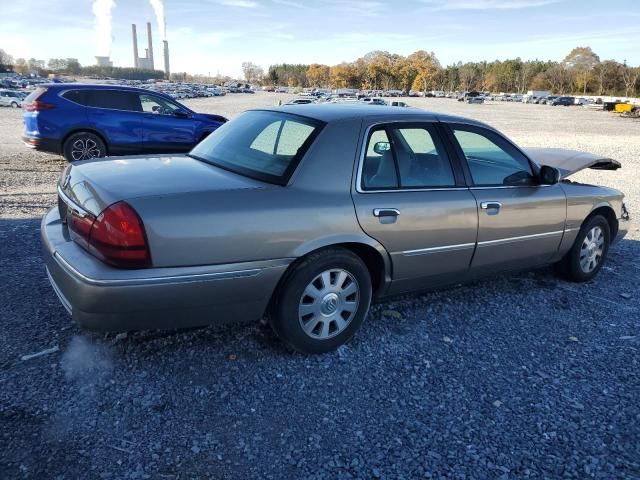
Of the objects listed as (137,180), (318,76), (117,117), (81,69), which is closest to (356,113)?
(137,180)

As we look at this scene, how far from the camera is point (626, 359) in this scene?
3578 millimetres

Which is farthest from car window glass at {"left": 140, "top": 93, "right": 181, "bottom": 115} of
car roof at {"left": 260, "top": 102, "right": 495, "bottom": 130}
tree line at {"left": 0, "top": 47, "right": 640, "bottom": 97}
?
tree line at {"left": 0, "top": 47, "right": 640, "bottom": 97}

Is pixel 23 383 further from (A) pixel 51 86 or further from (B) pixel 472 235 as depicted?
(A) pixel 51 86

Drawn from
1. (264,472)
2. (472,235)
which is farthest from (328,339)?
(472,235)

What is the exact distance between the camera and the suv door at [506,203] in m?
3.97

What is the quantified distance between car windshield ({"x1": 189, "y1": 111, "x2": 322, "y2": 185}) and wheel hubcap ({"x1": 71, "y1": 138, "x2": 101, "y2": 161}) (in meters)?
6.41

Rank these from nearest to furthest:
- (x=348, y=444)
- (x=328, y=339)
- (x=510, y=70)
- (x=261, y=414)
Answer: (x=348, y=444) → (x=261, y=414) → (x=328, y=339) → (x=510, y=70)

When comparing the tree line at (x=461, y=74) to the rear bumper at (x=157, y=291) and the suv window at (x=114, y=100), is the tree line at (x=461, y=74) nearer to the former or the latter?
the suv window at (x=114, y=100)

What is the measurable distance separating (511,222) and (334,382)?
2004 mm

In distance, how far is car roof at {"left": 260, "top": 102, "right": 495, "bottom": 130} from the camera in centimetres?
355

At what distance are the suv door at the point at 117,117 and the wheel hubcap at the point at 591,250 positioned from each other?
313 inches

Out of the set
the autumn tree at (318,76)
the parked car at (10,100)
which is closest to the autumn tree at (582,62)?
the autumn tree at (318,76)

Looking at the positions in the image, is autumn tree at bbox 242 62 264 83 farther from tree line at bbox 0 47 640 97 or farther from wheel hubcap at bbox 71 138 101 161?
wheel hubcap at bbox 71 138 101 161

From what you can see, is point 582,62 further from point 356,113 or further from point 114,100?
point 356,113
